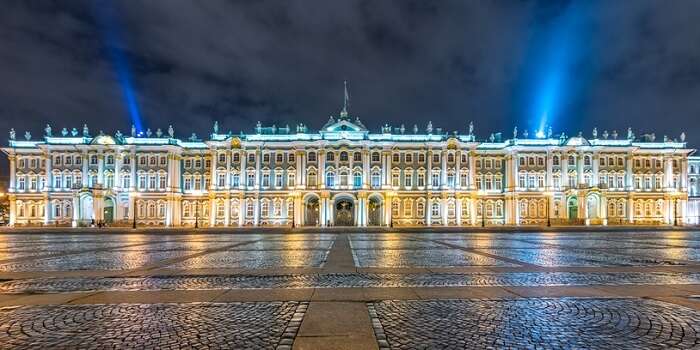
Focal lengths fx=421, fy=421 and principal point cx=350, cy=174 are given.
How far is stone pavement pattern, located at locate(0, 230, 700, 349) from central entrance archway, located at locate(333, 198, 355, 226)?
48.6 m

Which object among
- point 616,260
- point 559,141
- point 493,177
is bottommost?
point 616,260

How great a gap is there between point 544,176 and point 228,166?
4858 centimetres

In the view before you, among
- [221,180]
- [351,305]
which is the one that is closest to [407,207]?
[221,180]

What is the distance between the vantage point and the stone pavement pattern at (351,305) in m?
6.47

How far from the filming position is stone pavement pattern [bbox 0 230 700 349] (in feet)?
21.2

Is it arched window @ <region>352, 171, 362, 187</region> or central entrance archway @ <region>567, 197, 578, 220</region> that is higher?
arched window @ <region>352, 171, 362, 187</region>

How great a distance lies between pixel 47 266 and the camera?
15.2 metres

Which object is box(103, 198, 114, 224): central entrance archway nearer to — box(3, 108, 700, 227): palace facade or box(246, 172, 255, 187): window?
box(3, 108, 700, 227): palace facade

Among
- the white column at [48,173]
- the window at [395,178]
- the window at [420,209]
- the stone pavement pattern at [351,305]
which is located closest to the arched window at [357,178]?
the window at [395,178]

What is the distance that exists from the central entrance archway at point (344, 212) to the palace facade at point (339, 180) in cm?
15

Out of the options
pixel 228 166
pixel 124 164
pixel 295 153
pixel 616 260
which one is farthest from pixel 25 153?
pixel 616 260

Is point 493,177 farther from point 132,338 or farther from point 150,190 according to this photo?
point 132,338

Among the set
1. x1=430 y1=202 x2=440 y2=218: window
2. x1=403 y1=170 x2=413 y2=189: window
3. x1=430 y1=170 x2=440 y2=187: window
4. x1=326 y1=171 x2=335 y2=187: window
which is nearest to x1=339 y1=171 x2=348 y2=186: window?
x1=326 y1=171 x2=335 y2=187: window

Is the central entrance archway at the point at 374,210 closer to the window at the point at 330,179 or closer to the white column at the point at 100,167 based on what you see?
the window at the point at 330,179
